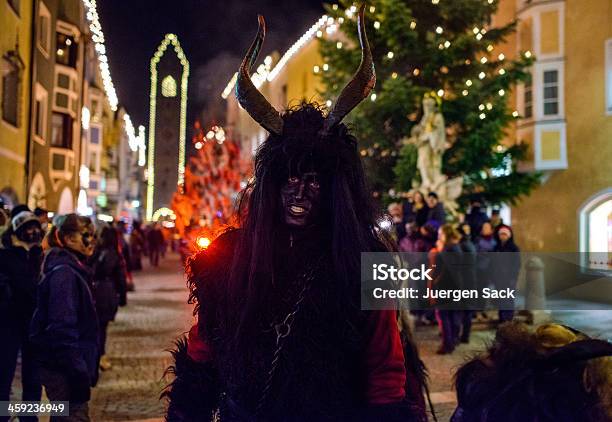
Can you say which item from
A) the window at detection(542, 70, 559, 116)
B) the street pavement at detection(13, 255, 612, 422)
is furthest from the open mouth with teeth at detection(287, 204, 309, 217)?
the window at detection(542, 70, 559, 116)

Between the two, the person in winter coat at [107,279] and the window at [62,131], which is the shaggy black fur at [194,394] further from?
the window at [62,131]

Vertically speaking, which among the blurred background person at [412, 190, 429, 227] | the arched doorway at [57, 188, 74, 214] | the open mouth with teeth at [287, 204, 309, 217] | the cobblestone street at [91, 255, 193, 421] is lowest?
the cobblestone street at [91, 255, 193, 421]

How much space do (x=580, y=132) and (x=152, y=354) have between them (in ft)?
41.6

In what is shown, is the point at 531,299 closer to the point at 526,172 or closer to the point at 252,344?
the point at 526,172

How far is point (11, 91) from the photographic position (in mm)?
18172

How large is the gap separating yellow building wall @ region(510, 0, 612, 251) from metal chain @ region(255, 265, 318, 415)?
1593 cm

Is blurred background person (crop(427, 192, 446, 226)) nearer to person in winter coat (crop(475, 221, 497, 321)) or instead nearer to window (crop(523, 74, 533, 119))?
person in winter coat (crop(475, 221, 497, 321))

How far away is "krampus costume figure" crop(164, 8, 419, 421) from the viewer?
2.30 m

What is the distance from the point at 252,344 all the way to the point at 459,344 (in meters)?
8.50

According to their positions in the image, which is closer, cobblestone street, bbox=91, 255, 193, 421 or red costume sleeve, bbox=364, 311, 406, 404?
red costume sleeve, bbox=364, 311, 406, 404

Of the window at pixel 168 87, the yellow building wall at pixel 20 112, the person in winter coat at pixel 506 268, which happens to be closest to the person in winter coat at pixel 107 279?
the person in winter coat at pixel 506 268

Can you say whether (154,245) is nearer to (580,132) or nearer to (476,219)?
(476,219)

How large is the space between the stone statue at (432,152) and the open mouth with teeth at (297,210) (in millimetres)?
13504

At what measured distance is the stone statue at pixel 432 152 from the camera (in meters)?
15.6
